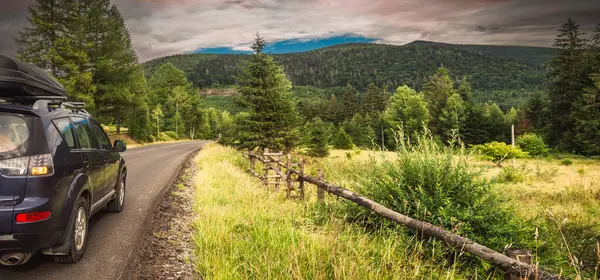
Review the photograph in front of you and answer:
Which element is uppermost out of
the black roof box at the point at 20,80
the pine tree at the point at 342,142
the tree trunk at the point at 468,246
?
the black roof box at the point at 20,80

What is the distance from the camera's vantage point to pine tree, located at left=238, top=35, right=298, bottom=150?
23.1 metres

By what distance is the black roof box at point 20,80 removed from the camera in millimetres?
4113

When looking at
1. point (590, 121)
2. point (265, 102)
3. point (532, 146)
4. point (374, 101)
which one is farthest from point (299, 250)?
point (374, 101)

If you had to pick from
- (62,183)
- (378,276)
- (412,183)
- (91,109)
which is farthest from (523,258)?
(91,109)

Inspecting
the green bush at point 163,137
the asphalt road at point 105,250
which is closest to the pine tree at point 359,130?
the green bush at point 163,137

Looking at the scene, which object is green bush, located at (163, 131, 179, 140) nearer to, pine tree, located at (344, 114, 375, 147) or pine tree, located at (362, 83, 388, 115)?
pine tree, located at (344, 114, 375, 147)

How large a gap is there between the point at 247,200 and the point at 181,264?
11.1 feet

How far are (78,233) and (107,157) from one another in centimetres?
193

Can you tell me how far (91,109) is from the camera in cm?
3070

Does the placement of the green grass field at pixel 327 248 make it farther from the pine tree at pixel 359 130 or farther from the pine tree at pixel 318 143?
the pine tree at pixel 359 130

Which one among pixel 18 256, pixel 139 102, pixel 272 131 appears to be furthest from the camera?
pixel 139 102

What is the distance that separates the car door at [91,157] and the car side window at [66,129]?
0.15 meters

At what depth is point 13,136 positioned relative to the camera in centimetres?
357

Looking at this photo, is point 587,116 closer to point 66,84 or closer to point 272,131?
point 272,131
